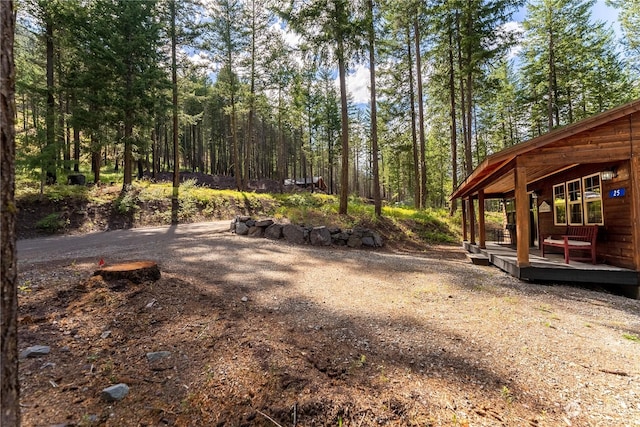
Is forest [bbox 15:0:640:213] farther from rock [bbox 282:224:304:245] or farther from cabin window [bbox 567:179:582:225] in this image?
cabin window [bbox 567:179:582:225]

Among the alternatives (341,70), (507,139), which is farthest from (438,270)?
(507,139)

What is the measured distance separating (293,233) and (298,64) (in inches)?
453

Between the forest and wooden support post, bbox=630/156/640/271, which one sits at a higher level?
the forest

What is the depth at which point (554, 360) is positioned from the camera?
3061 mm

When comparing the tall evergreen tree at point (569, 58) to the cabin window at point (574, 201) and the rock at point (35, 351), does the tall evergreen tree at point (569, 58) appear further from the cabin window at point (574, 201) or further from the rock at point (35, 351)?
the rock at point (35, 351)

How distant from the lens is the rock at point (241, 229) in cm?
1012

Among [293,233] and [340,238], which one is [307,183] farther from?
[293,233]

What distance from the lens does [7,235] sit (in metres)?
1.48

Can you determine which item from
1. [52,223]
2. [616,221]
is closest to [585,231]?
[616,221]

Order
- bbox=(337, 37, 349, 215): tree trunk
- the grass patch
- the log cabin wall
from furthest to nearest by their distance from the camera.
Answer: bbox=(337, 37, 349, 215): tree trunk, the grass patch, the log cabin wall

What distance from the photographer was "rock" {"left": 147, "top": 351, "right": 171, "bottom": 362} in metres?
2.72

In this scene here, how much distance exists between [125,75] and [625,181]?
18.7m

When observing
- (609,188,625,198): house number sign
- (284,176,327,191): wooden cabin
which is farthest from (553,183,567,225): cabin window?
(284,176,327,191): wooden cabin

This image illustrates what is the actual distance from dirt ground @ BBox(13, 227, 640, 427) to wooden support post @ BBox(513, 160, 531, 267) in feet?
3.89
